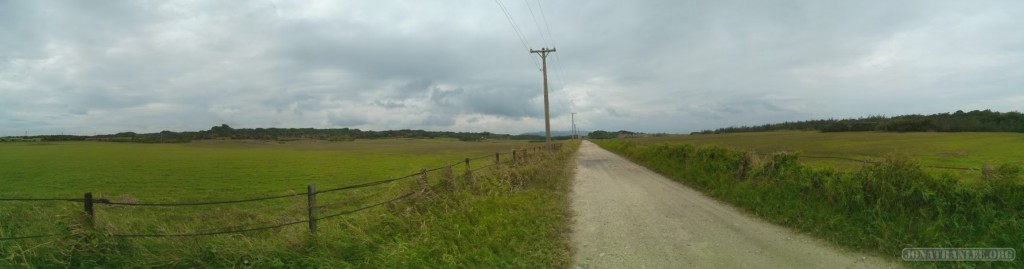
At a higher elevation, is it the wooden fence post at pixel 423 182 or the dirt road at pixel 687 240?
the wooden fence post at pixel 423 182

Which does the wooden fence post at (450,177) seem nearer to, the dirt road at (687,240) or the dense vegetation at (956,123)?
the dirt road at (687,240)

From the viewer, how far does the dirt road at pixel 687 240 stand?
18.2 feet

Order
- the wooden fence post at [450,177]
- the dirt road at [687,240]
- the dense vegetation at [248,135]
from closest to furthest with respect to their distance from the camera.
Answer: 1. the dirt road at [687,240]
2. the wooden fence post at [450,177]
3. the dense vegetation at [248,135]

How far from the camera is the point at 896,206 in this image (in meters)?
7.09

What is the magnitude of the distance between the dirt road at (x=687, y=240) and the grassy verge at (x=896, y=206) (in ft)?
1.91

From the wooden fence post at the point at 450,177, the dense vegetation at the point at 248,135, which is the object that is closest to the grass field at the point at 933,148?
the wooden fence post at the point at 450,177

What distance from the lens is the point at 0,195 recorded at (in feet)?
62.5

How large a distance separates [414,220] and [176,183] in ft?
83.4

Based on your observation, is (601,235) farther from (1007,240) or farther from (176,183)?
(176,183)

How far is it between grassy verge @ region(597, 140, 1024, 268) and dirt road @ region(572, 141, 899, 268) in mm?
582

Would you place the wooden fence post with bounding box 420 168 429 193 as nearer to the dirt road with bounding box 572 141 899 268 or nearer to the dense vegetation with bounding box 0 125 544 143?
the dirt road with bounding box 572 141 899 268

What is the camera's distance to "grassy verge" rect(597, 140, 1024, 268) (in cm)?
594

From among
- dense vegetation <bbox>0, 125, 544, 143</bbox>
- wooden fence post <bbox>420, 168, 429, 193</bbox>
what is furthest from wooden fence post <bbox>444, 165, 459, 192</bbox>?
dense vegetation <bbox>0, 125, 544, 143</bbox>

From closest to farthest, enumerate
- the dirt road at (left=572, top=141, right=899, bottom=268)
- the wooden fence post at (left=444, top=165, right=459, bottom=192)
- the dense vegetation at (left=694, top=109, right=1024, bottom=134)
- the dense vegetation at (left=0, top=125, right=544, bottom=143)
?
the dirt road at (left=572, top=141, right=899, bottom=268) → the wooden fence post at (left=444, top=165, right=459, bottom=192) → the dense vegetation at (left=694, top=109, right=1024, bottom=134) → the dense vegetation at (left=0, top=125, right=544, bottom=143)
